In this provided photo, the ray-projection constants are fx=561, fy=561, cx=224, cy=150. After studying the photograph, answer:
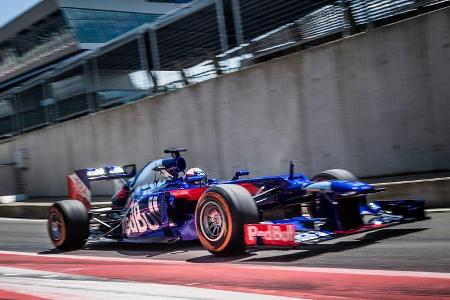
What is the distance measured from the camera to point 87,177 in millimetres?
9023

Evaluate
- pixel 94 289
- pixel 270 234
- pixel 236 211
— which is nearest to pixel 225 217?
pixel 236 211

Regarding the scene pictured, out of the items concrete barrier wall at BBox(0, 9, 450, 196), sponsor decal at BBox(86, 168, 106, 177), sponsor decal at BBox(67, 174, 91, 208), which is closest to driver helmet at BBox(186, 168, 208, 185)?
sponsor decal at BBox(86, 168, 106, 177)

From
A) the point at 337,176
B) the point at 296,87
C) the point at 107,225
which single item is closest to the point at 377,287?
the point at 337,176

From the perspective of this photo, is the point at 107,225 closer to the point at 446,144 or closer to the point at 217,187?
the point at 217,187

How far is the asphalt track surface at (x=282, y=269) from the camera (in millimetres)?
4203

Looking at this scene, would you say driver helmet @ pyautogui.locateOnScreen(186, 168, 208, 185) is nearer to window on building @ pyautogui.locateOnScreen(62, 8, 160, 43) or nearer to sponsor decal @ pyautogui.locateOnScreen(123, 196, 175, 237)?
sponsor decal @ pyautogui.locateOnScreen(123, 196, 175, 237)

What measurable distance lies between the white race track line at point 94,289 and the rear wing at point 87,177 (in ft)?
8.11

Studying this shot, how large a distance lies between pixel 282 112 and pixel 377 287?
8.50 m

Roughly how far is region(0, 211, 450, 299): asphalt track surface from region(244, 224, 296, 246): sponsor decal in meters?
0.22

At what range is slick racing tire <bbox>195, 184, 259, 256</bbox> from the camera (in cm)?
591

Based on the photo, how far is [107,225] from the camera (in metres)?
8.69

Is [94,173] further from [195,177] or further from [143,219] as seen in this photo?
[195,177]

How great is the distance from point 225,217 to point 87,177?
3.75 meters

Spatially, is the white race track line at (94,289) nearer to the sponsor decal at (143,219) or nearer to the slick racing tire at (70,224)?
the sponsor decal at (143,219)
